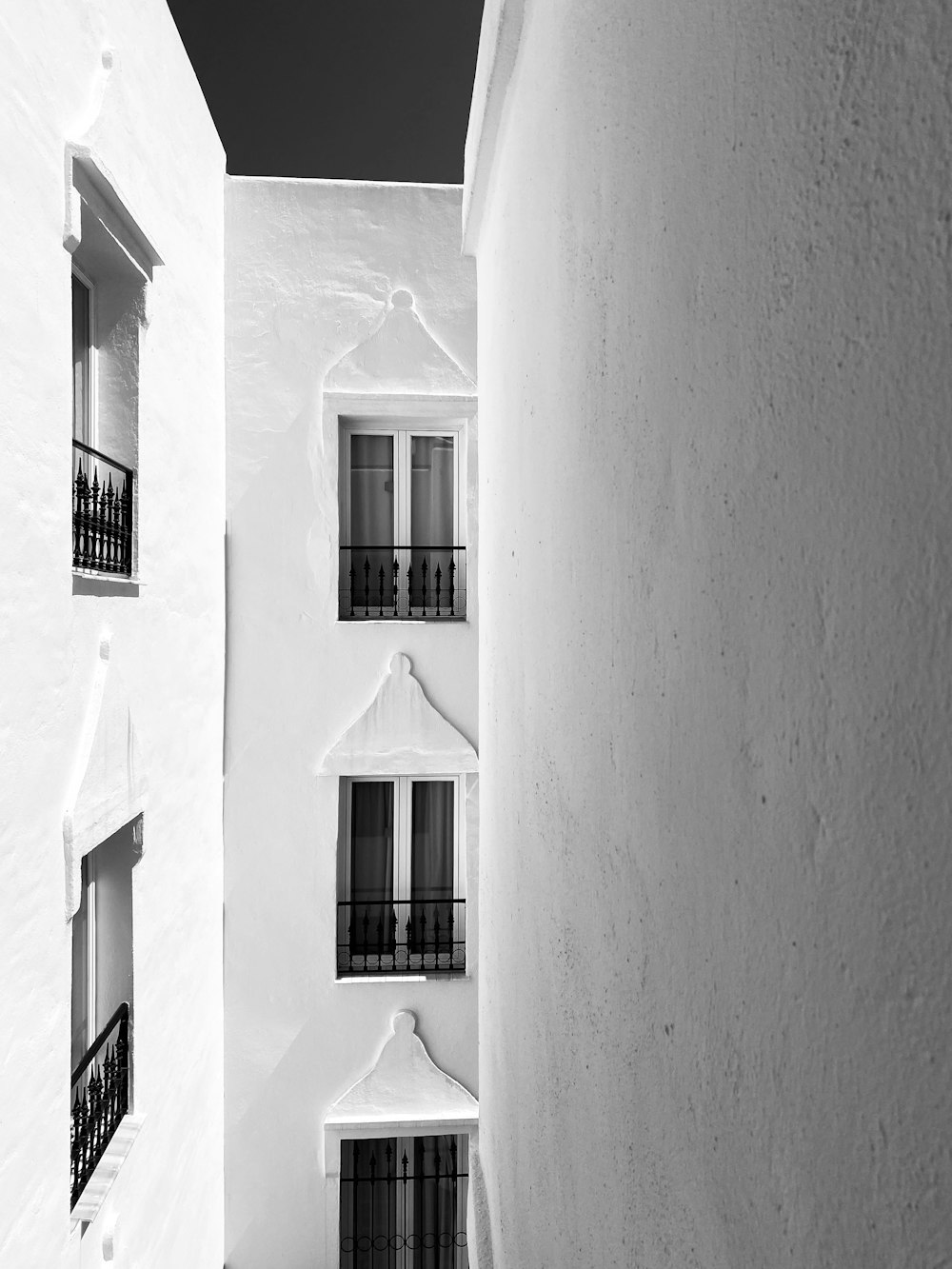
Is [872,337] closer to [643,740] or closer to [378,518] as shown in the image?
[643,740]

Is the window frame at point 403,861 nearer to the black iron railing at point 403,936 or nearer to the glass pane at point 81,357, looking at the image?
the black iron railing at point 403,936

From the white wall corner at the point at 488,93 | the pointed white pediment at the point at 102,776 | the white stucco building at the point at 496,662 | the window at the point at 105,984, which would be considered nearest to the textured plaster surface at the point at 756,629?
the white stucco building at the point at 496,662

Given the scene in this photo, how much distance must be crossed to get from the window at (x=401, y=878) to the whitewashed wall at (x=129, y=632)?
1.03 meters

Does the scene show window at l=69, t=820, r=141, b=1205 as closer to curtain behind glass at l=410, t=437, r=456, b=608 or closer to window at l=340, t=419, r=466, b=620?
window at l=340, t=419, r=466, b=620

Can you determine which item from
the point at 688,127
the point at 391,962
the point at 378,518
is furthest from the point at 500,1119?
the point at 378,518

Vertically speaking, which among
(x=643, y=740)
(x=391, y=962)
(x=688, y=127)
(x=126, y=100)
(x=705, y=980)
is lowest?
(x=391, y=962)

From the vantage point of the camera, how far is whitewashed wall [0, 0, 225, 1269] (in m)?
3.71

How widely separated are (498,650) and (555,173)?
174cm

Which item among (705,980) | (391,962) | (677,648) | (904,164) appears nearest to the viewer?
(904,164)

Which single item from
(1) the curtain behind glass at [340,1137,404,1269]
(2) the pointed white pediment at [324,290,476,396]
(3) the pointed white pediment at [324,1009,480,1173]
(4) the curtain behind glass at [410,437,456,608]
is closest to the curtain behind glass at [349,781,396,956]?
(3) the pointed white pediment at [324,1009,480,1173]

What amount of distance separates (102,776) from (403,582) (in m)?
3.60

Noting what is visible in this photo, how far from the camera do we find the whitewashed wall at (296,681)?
24.2 ft

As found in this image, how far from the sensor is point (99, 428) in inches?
203

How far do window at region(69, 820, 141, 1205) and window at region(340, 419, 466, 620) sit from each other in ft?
9.99
